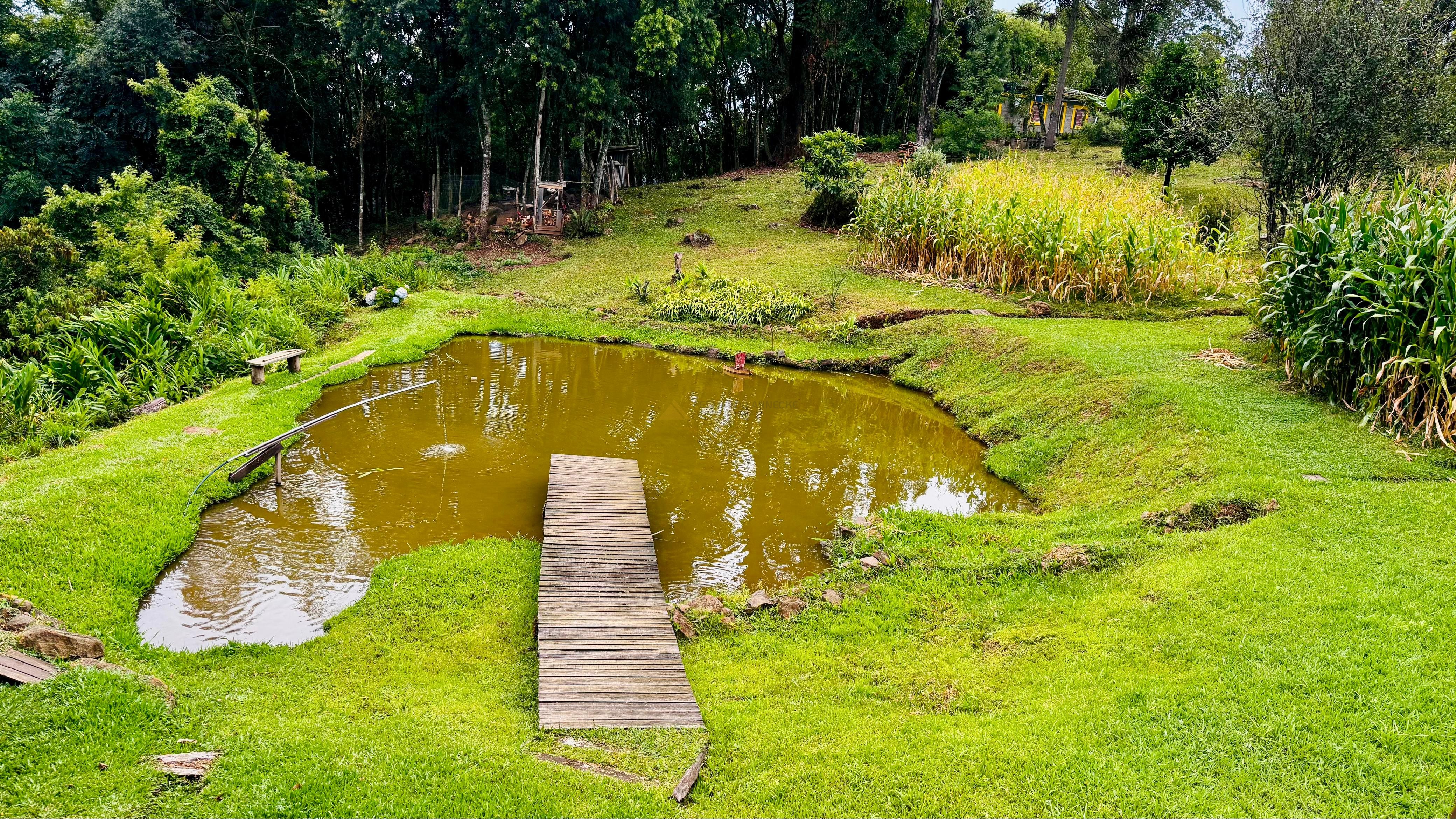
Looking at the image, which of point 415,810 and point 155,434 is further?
point 155,434

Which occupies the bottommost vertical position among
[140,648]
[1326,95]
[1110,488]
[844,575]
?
[140,648]

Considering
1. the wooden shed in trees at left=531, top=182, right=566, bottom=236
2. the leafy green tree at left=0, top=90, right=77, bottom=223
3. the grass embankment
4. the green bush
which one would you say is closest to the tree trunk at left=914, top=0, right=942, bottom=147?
the green bush

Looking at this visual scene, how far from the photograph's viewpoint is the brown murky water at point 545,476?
6.55 m

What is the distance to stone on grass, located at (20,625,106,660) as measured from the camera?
176 inches

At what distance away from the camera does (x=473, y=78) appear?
20.1 meters

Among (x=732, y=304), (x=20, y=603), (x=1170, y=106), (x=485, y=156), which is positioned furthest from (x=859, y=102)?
(x=20, y=603)

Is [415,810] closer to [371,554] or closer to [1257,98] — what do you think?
[371,554]

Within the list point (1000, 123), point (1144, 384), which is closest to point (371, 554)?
point (1144, 384)

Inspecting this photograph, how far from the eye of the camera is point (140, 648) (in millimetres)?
5273

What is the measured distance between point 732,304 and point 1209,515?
10381mm

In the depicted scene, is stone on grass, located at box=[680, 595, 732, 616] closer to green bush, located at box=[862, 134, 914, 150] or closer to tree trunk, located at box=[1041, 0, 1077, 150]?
tree trunk, located at box=[1041, 0, 1077, 150]

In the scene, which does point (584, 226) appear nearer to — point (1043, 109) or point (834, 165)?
point (834, 165)

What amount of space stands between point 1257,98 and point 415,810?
16137 millimetres

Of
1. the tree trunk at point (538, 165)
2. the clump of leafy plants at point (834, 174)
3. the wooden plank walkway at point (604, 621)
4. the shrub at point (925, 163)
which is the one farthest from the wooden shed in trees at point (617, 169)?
the wooden plank walkway at point (604, 621)
